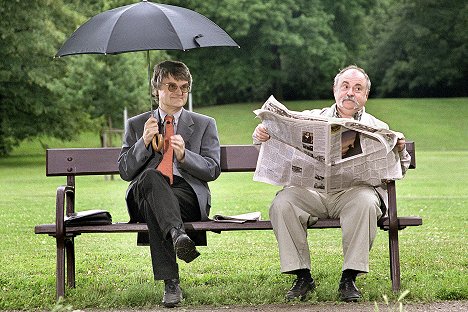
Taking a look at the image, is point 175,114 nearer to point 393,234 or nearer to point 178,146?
point 178,146

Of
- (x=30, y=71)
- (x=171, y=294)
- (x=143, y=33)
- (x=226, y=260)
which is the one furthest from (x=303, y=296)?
(x=30, y=71)

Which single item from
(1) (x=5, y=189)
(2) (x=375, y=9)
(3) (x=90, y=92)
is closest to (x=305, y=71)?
(2) (x=375, y=9)

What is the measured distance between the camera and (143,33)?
598 cm

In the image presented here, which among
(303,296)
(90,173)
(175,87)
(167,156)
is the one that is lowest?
(303,296)

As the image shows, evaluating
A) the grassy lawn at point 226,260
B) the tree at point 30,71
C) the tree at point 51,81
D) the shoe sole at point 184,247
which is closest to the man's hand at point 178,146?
the shoe sole at point 184,247

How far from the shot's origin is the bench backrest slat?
21.1 feet

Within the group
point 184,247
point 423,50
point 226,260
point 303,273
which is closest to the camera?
point 184,247

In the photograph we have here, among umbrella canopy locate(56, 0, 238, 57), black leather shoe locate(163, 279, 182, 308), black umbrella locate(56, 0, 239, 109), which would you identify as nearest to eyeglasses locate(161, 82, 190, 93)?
black umbrella locate(56, 0, 239, 109)

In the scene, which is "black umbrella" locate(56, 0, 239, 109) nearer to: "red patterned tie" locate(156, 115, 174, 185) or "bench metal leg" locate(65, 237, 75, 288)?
"red patterned tie" locate(156, 115, 174, 185)

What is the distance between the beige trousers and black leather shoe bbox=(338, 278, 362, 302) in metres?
0.13

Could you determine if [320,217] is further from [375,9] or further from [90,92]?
[375,9]

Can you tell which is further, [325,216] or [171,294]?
[325,216]

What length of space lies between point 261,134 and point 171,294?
1.05 m

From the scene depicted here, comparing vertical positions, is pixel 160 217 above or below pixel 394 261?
above
